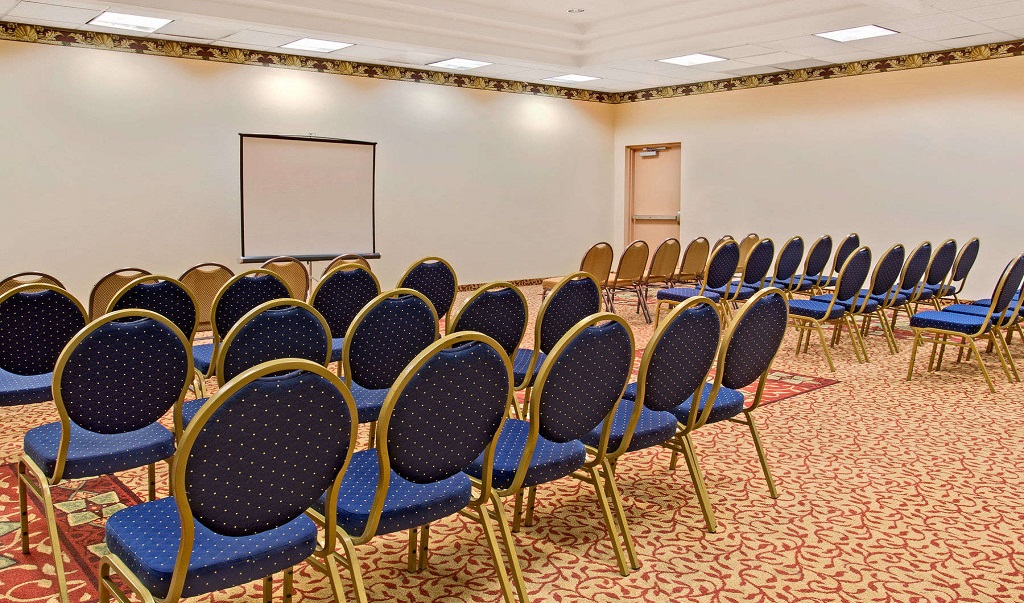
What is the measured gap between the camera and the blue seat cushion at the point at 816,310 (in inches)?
261

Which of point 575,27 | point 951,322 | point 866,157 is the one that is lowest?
point 951,322

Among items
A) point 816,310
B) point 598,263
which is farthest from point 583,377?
point 598,263

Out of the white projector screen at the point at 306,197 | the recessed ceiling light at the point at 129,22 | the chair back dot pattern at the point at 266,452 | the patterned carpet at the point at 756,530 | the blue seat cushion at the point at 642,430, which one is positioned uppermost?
the recessed ceiling light at the point at 129,22

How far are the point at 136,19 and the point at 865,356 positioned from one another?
24.9 ft

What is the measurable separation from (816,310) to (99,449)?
5587 millimetres

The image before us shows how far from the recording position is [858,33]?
879 cm

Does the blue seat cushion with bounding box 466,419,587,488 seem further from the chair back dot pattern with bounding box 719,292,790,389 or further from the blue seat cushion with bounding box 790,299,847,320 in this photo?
the blue seat cushion with bounding box 790,299,847,320

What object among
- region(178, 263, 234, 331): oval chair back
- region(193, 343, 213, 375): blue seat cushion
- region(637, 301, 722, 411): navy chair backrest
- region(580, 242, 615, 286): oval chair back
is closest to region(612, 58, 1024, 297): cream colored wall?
region(580, 242, 615, 286): oval chair back

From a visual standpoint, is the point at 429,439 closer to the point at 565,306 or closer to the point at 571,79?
the point at 565,306

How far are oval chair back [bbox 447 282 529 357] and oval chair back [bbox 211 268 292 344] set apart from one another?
1.17 metres

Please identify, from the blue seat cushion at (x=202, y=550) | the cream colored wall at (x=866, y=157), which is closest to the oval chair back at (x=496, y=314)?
the blue seat cushion at (x=202, y=550)

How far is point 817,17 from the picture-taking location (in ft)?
27.3

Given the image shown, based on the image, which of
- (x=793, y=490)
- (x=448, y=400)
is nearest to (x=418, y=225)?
(x=793, y=490)

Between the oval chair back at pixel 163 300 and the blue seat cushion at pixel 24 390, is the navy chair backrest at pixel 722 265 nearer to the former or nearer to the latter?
the oval chair back at pixel 163 300
